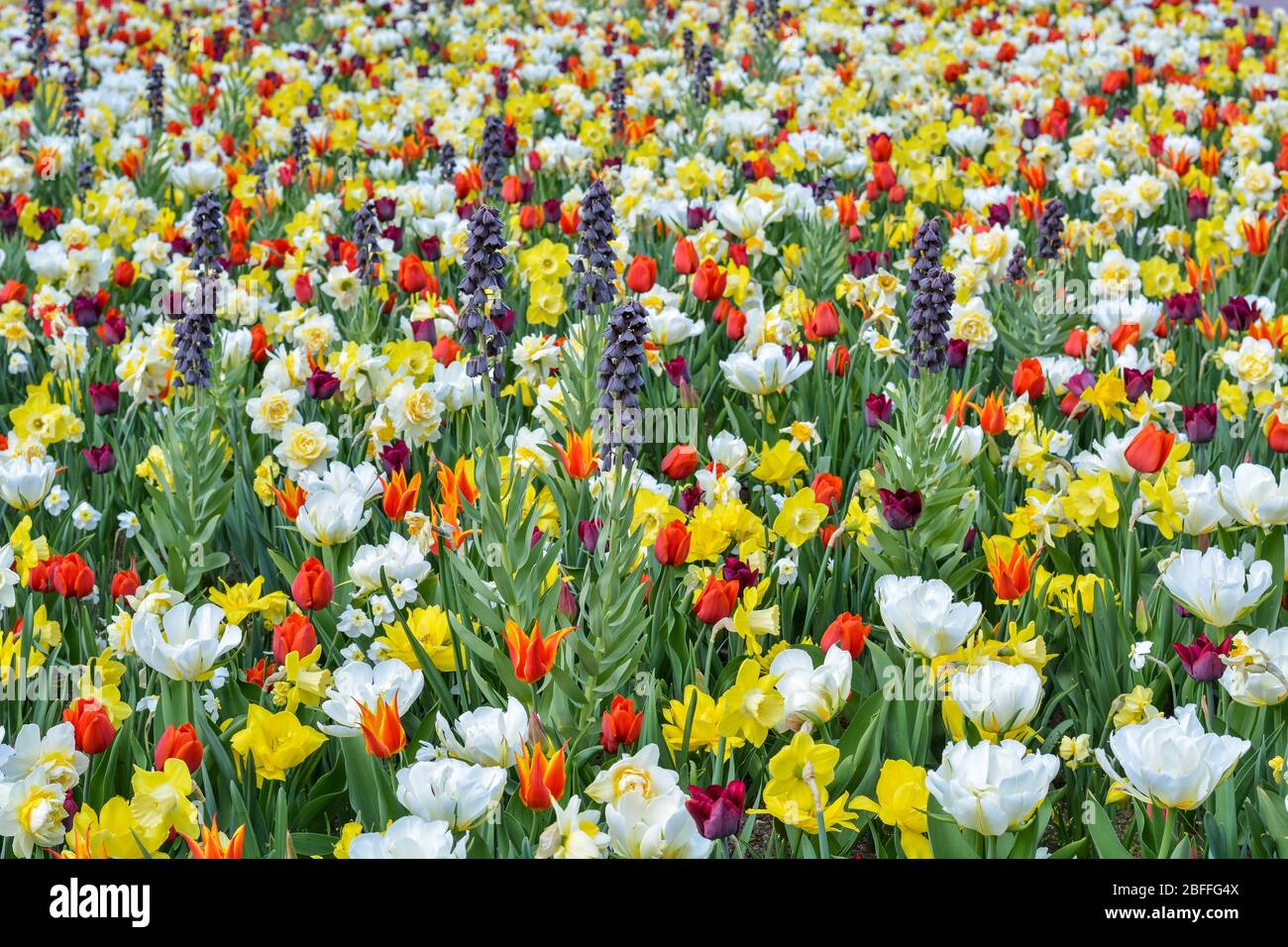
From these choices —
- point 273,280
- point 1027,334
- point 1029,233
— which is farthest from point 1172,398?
point 273,280

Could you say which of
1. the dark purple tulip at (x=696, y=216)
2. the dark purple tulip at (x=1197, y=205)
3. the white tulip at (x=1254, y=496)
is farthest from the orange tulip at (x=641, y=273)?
the dark purple tulip at (x=1197, y=205)

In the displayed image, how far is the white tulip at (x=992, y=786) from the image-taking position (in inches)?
73.6

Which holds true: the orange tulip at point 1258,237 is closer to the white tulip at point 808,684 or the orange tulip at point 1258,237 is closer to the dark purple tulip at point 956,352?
the dark purple tulip at point 956,352

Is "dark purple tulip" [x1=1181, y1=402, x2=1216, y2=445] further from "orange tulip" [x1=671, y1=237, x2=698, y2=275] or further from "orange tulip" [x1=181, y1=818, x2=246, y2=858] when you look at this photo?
"orange tulip" [x1=181, y1=818, x2=246, y2=858]

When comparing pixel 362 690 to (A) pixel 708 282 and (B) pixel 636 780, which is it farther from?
(A) pixel 708 282

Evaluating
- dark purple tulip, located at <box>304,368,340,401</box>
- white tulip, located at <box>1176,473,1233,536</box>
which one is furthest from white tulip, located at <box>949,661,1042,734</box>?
dark purple tulip, located at <box>304,368,340,401</box>

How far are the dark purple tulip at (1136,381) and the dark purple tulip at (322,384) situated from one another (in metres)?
1.95

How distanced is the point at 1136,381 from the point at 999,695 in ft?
4.74

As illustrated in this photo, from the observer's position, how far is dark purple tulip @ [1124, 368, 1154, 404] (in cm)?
328

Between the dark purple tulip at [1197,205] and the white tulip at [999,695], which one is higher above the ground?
the dark purple tulip at [1197,205]

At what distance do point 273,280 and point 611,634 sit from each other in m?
3.22

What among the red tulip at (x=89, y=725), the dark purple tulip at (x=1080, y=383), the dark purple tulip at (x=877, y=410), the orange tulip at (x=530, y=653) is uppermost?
the dark purple tulip at (x=1080, y=383)
